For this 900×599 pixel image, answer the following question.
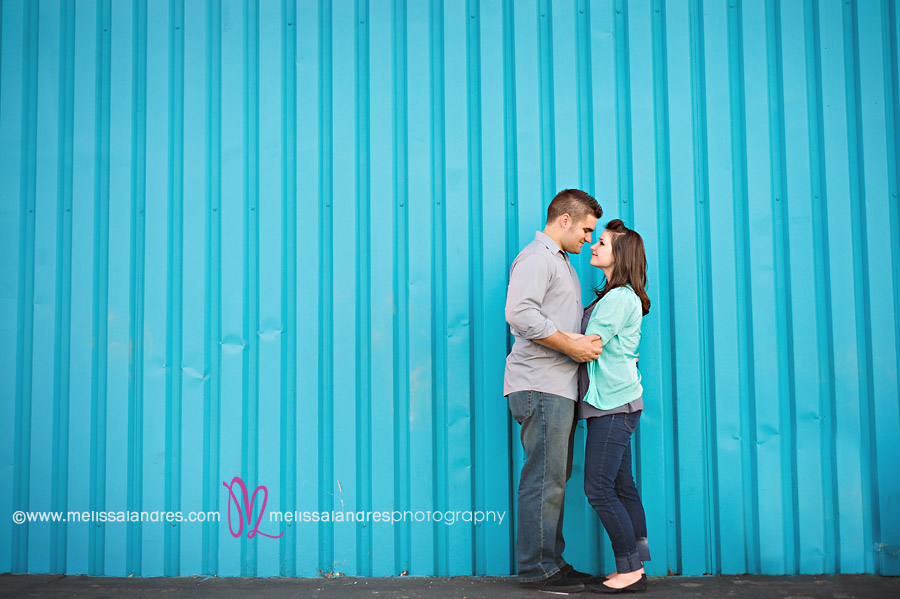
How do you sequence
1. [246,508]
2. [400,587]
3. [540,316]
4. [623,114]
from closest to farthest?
1. [540,316]
2. [400,587]
3. [246,508]
4. [623,114]

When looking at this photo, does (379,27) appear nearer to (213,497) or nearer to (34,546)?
(213,497)

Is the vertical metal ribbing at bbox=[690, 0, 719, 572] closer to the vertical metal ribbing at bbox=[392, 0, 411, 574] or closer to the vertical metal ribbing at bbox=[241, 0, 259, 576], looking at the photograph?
the vertical metal ribbing at bbox=[392, 0, 411, 574]

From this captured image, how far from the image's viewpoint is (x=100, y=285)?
361cm

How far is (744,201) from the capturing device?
11.6ft

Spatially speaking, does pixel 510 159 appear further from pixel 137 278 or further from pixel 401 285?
pixel 137 278

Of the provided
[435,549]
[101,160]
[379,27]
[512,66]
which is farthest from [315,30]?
[435,549]

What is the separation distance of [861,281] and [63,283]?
13.9ft

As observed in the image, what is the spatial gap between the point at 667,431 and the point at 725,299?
2.45ft

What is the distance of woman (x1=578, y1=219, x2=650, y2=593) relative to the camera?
306 cm

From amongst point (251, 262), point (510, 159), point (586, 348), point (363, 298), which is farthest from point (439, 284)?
point (251, 262)

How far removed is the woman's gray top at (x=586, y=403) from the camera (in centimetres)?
309

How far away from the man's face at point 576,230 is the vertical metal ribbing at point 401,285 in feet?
2.75

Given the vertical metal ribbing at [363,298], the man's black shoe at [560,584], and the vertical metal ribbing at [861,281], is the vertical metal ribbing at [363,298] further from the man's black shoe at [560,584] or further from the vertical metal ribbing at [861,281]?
the vertical metal ribbing at [861,281]

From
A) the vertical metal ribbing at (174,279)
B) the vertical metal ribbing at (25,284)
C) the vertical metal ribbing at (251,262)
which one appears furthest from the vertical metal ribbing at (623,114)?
the vertical metal ribbing at (25,284)
